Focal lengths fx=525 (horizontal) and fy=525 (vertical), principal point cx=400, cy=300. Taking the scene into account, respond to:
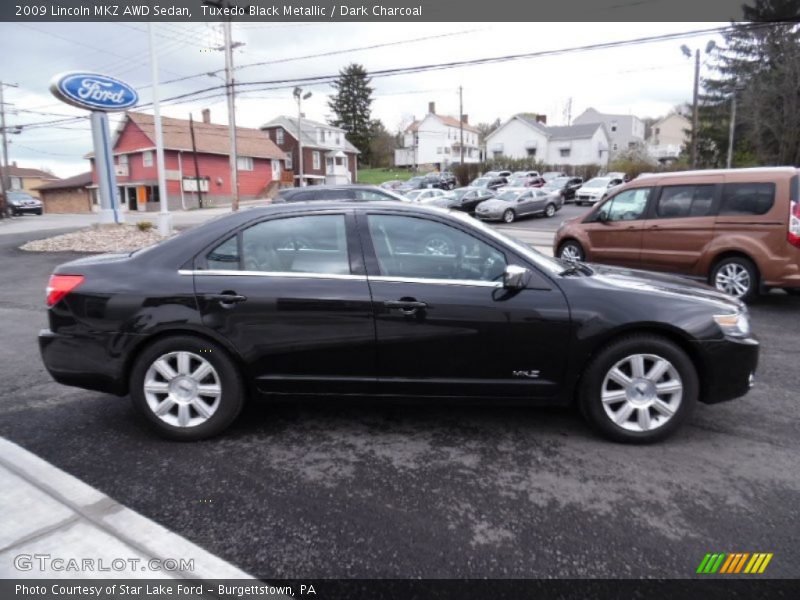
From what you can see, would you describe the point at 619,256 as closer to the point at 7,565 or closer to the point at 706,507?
the point at 706,507

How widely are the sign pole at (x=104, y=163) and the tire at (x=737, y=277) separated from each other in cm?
1568

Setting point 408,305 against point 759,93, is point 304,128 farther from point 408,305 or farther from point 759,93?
point 408,305

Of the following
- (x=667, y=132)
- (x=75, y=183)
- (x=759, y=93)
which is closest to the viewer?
(x=759, y=93)

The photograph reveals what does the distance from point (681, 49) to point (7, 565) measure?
40.0 m

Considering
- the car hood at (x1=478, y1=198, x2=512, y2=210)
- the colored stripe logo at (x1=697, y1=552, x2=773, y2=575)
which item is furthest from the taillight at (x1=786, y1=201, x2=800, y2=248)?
the car hood at (x1=478, y1=198, x2=512, y2=210)

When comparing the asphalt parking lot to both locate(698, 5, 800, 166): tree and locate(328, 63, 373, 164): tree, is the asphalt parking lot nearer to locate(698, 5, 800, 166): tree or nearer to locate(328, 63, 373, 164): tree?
locate(698, 5, 800, 166): tree

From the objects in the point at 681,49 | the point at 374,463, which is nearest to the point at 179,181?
the point at 681,49

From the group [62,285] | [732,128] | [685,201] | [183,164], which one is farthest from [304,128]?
[62,285]

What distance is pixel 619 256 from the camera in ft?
27.3

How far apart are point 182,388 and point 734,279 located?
7.19 meters

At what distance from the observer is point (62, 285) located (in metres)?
3.51

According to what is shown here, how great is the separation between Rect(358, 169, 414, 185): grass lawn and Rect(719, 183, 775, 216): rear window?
5951 cm

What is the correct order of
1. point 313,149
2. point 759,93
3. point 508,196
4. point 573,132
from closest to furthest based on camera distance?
point 508,196, point 759,93, point 313,149, point 573,132

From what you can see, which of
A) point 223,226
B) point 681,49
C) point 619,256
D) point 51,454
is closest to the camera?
point 51,454
